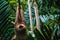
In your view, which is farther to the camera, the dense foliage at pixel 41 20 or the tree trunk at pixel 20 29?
the dense foliage at pixel 41 20

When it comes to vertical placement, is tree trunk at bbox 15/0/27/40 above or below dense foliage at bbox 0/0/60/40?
above

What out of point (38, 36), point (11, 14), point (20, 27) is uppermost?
point (20, 27)

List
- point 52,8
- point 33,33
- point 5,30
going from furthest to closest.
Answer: point 52,8
point 5,30
point 33,33

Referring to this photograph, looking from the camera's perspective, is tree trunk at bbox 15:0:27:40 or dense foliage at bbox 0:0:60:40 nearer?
tree trunk at bbox 15:0:27:40

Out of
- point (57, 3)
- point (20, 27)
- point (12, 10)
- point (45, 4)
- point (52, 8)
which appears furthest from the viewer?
point (52, 8)

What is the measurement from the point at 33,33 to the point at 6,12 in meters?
0.34

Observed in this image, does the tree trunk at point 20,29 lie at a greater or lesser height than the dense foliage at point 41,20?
greater

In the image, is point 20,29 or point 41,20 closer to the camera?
point 20,29

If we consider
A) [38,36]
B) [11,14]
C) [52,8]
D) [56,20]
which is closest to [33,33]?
[38,36]

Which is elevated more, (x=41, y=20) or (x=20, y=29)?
(x=20, y=29)

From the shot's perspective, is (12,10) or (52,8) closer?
(12,10)

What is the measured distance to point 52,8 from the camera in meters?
2.14

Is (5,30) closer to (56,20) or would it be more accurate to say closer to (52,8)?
(56,20)

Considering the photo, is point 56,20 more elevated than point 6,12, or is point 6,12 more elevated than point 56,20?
point 6,12
